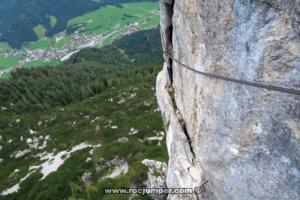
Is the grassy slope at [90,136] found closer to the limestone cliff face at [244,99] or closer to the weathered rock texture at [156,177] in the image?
the weathered rock texture at [156,177]

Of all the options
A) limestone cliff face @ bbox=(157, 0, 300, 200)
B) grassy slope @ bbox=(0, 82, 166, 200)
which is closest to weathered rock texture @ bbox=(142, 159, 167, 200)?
grassy slope @ bbox=(0, 82, 166, 200)

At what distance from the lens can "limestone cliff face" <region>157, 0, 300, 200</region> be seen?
9305 millimetres

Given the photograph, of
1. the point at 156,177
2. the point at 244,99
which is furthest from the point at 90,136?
the point at 244,99

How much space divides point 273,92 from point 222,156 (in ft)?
11.2

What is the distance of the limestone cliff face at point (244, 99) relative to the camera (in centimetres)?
930

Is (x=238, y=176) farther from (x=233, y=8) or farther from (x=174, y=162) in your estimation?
(x=174, y=162)

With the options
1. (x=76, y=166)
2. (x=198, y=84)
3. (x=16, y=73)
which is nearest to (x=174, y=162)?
(x=198, y=84)

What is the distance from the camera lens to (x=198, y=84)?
13.6m

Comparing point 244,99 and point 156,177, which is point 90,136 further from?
point 244,99

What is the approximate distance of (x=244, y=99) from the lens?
34.8 ft

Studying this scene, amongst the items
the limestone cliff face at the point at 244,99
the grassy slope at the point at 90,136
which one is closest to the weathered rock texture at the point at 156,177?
the grassy slope at the point at 90,136

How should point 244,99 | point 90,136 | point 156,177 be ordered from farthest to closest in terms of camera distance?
point 90,136 → point 156,177 → point 244,99

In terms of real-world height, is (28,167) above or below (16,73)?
above

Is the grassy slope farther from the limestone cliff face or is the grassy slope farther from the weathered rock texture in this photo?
the limestone cliff face
